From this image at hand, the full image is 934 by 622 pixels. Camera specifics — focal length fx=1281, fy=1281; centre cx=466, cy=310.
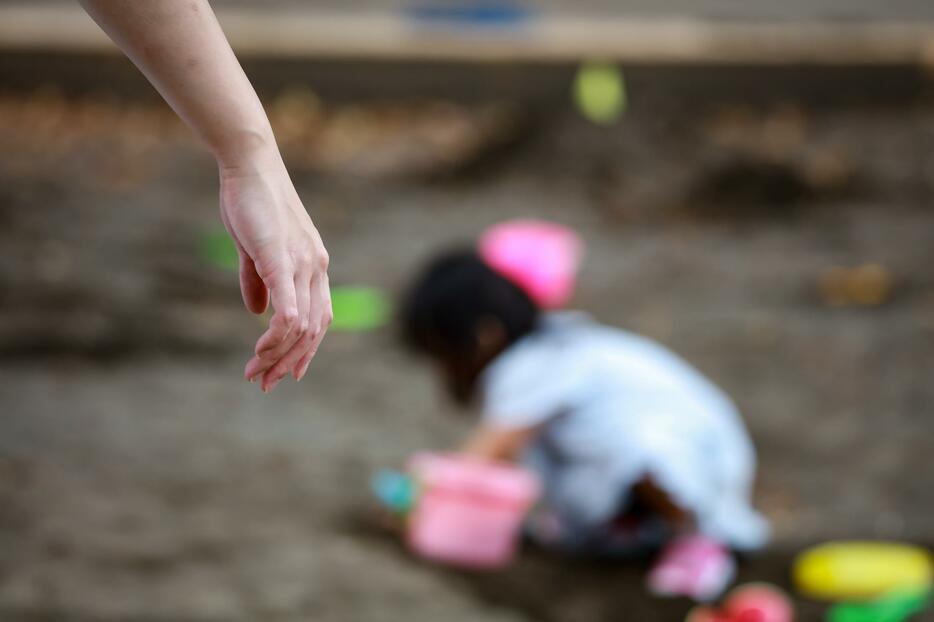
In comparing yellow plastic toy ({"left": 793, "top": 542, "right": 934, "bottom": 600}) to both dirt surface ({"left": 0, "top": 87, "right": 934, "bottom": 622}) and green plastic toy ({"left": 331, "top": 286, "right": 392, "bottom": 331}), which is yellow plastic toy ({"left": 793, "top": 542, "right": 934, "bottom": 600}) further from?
green plastic toy ({"left": 331, "top": 286, "right": 392, "bottom": 331})

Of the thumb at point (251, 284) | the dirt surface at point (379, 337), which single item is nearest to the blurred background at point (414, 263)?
the dirt surface at point (379, 337)

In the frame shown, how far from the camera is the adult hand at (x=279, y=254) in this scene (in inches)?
42.7

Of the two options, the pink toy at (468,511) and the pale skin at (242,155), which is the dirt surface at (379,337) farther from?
the pale skin at (242,155)

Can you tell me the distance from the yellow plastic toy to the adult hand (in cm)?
191

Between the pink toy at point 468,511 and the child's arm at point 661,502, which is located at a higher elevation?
the child's arm at point 661,502

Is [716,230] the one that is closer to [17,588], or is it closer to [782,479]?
[782,479]

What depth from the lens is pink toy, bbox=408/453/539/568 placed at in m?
2.77

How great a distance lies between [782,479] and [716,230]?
2.25m

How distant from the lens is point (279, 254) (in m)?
1.08

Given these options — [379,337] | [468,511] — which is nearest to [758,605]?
[468,511]

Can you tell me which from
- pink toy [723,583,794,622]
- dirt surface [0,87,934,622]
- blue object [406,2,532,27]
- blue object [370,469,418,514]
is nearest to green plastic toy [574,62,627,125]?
dirt surface [0,87,934,622]

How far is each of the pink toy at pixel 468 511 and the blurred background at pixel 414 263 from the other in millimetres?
79

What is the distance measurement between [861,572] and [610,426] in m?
0.62

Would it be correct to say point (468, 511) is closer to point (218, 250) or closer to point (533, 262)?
point (533, 262)
